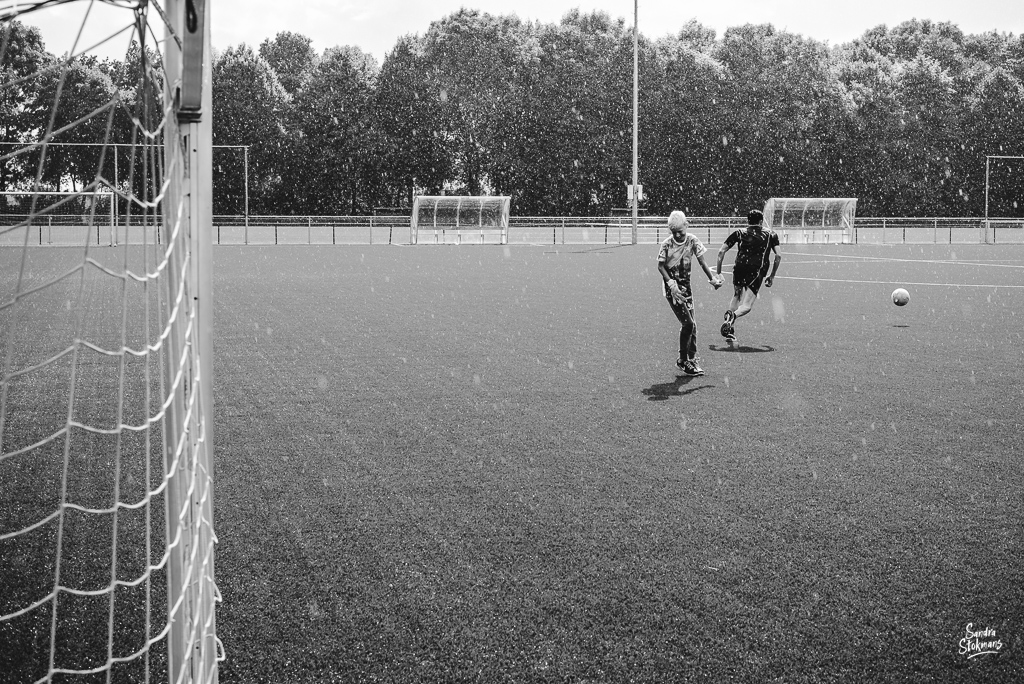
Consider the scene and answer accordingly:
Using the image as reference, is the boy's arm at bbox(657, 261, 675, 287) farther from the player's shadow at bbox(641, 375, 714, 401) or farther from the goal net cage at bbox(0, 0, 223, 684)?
the goal net cage at bbox(0, 0, 223, 684)

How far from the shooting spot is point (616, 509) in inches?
213

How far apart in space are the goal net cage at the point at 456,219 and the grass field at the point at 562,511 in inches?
1299

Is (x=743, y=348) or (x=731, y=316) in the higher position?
(x=731, y=316)

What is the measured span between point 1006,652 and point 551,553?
1.82 meters

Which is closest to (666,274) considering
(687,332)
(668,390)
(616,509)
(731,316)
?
(687,332)

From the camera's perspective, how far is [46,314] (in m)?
14.7

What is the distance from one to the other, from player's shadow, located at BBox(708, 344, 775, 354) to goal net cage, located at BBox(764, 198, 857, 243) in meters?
36.2

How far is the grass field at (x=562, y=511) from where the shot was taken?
12.3ft

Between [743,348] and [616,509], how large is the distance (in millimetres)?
6780

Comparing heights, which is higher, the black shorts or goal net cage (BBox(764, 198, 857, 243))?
goal net cage (BBox(764, 198, 857, 243))

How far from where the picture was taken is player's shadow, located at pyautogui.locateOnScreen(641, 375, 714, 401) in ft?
28.7
